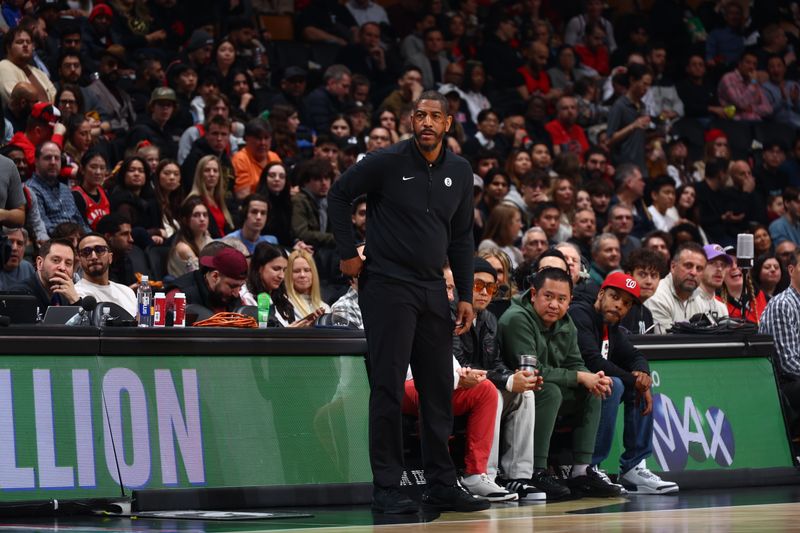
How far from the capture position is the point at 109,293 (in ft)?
30.7

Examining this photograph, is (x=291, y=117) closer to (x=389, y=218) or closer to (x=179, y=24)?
(x=179, y=24)

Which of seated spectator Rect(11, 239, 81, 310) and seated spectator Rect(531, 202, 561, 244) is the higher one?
seated spectator Rect(531, 202, 561, 244)

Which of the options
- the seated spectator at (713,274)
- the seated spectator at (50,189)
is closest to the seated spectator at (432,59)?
the seated spectator at (713,274)

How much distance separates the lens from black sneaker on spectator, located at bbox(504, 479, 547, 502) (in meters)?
7.89

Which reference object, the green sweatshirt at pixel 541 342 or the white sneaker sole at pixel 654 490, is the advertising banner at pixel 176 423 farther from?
the white sneaker sole at pixel 654 490

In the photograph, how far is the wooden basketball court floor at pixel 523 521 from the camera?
6.11 metres

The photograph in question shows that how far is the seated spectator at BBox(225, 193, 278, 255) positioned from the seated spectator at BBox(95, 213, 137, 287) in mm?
1115

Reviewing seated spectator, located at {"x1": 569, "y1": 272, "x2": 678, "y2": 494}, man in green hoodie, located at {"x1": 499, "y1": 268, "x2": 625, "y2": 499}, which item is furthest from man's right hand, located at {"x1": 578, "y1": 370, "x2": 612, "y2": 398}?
seated spectator, located at {"x1": 569, "y1": 272, "x2": 678, "y2": 494}

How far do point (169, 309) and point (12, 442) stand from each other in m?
1.67

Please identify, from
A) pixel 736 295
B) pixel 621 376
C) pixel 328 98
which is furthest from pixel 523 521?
pixel 328 98

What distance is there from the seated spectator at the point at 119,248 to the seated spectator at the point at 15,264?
90cm

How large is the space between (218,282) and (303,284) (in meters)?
1.50

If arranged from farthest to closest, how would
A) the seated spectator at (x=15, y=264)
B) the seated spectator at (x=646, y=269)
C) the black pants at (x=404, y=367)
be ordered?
1. the seated spectator at (x=646, y=269)
2. the seated spectator at (x=15, y=264)
3. the black pants at (x=404, y=367)

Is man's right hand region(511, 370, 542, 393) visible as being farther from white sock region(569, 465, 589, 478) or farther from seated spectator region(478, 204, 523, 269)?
seated spectator region(478, 204, 523, 269)
